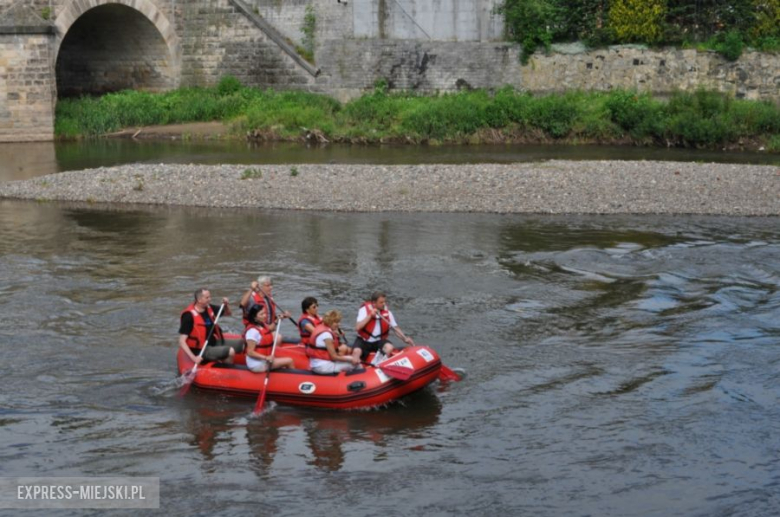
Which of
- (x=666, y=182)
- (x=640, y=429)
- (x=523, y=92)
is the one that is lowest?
(x=640, y=429)

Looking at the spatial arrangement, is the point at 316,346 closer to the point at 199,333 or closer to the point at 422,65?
the point at 199,333

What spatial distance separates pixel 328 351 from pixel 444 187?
10.9 meters

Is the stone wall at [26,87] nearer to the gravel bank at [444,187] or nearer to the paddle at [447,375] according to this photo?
the gravel bank at [444,187]

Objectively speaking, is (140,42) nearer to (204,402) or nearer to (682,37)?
(682,37)

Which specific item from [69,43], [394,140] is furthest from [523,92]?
[69,43]

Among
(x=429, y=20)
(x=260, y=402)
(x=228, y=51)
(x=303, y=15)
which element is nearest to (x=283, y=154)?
(x=303, y=15)

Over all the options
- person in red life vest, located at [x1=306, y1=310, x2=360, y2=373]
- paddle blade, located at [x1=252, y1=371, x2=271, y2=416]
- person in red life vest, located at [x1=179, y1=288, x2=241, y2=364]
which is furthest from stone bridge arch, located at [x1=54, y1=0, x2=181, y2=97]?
paddle blade, located at [x1=252, y1=371, x2=271, y2=416]

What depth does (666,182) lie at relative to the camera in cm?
2181

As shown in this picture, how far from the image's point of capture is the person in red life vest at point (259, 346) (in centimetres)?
1134

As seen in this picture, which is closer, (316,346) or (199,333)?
(316,346)

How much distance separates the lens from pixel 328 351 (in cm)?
1141

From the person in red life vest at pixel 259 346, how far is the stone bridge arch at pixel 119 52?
74.9ft

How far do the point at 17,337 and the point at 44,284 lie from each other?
2.47 meters

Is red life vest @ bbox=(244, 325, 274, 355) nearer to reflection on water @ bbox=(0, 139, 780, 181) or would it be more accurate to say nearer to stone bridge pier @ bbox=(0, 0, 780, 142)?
reflection on water @ bbox=(0, 139, 780, 181)
